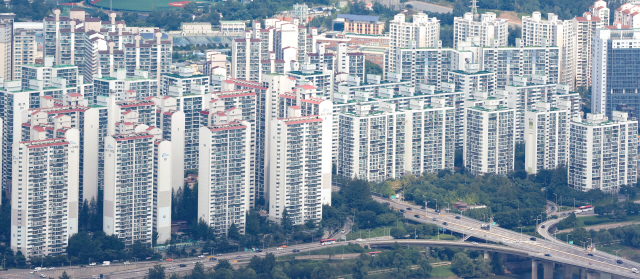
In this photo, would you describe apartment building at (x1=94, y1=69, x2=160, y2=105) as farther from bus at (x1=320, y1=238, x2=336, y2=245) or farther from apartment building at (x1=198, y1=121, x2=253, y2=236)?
bus at (x1=320, y1=238, x2=336, y2=245)

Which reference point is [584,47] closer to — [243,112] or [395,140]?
[395,140]

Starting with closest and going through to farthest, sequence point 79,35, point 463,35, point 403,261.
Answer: point 403,261
point 79,35
point 463,35

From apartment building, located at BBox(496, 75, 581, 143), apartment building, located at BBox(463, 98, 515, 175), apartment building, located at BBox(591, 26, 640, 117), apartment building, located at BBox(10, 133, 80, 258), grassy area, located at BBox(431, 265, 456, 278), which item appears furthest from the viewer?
apartment building, located at BBox(591, 26, 640, 117)

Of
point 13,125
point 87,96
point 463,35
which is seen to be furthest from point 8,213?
point 463,35

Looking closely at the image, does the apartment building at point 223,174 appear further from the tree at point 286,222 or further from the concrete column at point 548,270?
the concrete column at point 548,270

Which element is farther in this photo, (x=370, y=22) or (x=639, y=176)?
(x=370, y=22)

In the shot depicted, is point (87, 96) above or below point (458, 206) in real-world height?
above

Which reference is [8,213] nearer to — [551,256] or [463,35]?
[551,256]

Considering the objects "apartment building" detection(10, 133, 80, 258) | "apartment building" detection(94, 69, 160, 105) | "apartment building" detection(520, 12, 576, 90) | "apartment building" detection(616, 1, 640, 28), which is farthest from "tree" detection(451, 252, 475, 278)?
"apartment building" detection(616, 1, 640, 28)
